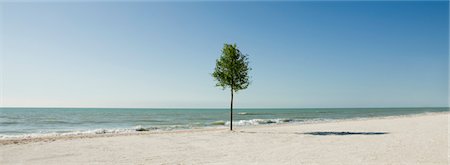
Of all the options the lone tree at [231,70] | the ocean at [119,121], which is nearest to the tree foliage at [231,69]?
the lone tree at [231,70]

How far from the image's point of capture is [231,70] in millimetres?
25109

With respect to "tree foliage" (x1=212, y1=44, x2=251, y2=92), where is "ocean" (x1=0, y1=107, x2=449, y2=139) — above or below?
below

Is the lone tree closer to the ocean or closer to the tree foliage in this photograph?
the tree foliage

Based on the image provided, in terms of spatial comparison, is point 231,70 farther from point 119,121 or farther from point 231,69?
point 119,121

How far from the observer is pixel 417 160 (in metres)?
10.8

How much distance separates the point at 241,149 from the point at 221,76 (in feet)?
38.7

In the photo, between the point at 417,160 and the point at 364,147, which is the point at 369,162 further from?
the point at 364,147

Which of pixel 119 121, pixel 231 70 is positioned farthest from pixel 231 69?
pixel 119 121

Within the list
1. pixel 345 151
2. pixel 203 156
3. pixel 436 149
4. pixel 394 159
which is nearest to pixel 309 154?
pixel 345 151

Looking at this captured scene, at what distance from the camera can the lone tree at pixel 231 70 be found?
82.2 feet

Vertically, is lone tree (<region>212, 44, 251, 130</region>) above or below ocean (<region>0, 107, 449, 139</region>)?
above

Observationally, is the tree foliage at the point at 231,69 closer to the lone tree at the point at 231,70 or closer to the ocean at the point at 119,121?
the lone tree at the point at 231,70

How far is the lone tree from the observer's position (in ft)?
82.2

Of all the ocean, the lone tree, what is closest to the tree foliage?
the lone tree
